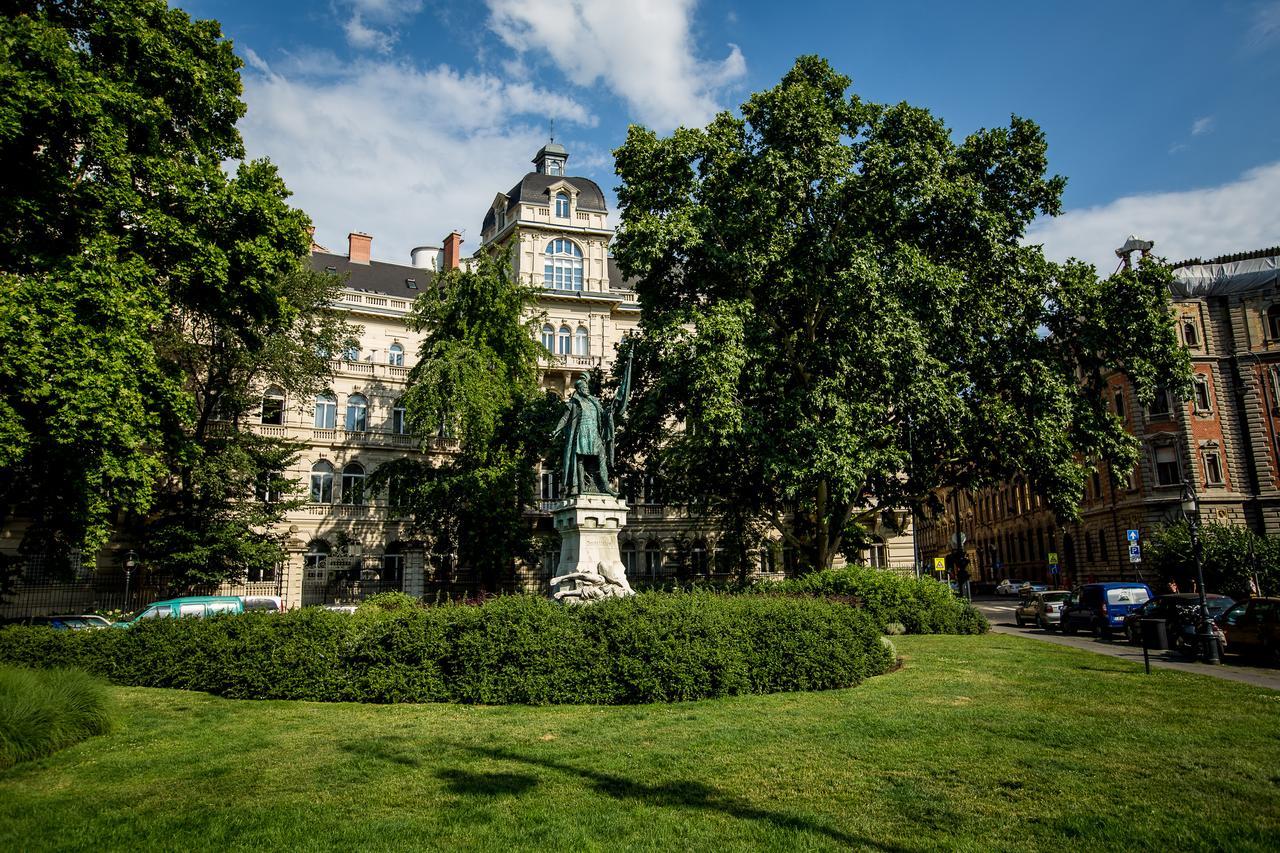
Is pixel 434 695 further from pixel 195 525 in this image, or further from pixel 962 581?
pixel 962 581

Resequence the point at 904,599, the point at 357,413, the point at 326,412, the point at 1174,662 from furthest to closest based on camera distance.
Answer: the point at 357,413 → the point at 326,412 → the point at 904,599 → the point at 1174,662

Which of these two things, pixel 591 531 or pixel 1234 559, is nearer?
pixel 591 531

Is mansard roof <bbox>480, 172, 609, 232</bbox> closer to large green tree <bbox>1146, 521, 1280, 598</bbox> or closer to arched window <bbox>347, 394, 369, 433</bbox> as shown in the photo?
arched window <bbox>347, 394, 369, 433</bbox>

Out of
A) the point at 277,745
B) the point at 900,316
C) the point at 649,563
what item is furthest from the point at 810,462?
the point at 649,563

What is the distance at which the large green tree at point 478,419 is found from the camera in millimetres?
31922

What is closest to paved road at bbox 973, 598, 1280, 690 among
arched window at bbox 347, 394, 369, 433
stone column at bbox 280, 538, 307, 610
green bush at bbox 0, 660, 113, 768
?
green bush at bbox 0, 660, 113, 768

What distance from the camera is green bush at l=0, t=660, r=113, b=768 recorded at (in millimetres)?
8633

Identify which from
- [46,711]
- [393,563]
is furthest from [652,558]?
[46,711]

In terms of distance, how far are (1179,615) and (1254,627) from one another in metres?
2.99

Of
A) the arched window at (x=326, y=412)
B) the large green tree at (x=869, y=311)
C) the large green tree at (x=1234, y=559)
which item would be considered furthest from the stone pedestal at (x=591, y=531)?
the arched window at (x=326, y=412)

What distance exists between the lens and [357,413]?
4325 centimetres

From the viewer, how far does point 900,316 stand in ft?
75.8

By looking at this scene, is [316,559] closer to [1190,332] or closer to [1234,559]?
[1234,559]

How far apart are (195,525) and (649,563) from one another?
22.5 metres
